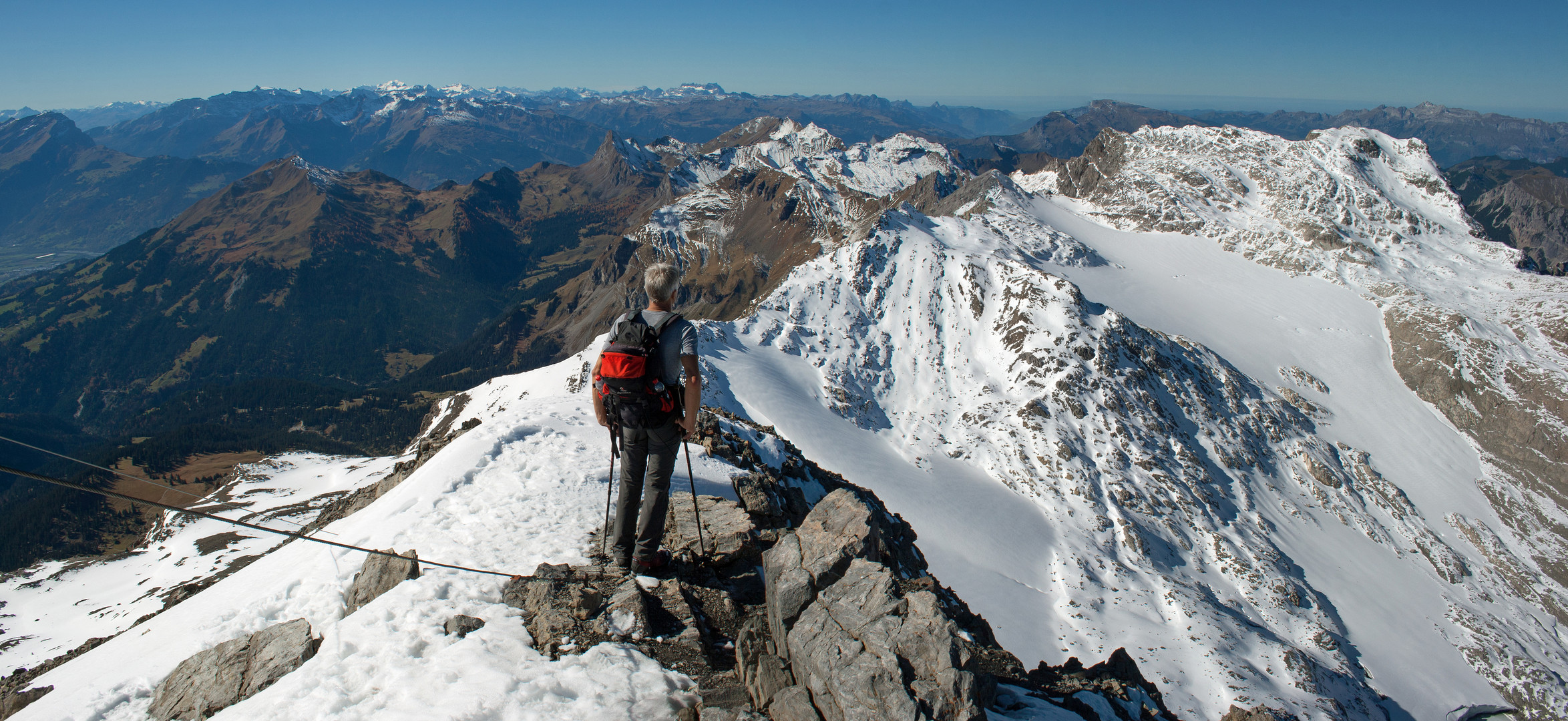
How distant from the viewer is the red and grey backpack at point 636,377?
30.4 feet

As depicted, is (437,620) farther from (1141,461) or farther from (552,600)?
(1141,461)

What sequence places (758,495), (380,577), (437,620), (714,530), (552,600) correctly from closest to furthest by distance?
(437,620)
(552,600)
(380,577)
(714,530)
(758,495)

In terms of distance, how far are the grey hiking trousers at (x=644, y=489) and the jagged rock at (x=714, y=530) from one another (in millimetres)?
1820

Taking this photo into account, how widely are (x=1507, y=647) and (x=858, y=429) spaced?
68488 mm

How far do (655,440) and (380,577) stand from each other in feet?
22.4

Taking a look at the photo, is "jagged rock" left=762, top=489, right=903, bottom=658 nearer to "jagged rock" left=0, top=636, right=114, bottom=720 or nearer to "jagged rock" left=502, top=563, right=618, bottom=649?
"jagged rock" left=502, top=563, right=618, bottom=649

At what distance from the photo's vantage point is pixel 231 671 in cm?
1041

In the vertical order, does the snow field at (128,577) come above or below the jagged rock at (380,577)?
below

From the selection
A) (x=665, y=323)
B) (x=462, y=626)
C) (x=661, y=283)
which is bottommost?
(x=462, y=626)

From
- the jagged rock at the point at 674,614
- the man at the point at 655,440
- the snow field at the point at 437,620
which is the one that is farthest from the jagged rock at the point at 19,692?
the jagged rock at the point at 674,614

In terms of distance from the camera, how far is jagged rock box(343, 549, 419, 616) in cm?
1166

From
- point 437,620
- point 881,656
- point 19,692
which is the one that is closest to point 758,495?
point 437,620

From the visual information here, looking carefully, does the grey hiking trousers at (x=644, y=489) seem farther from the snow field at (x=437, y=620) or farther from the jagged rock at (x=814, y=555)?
the jagged rock at (x=814, y=555)

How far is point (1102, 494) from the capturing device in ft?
226
